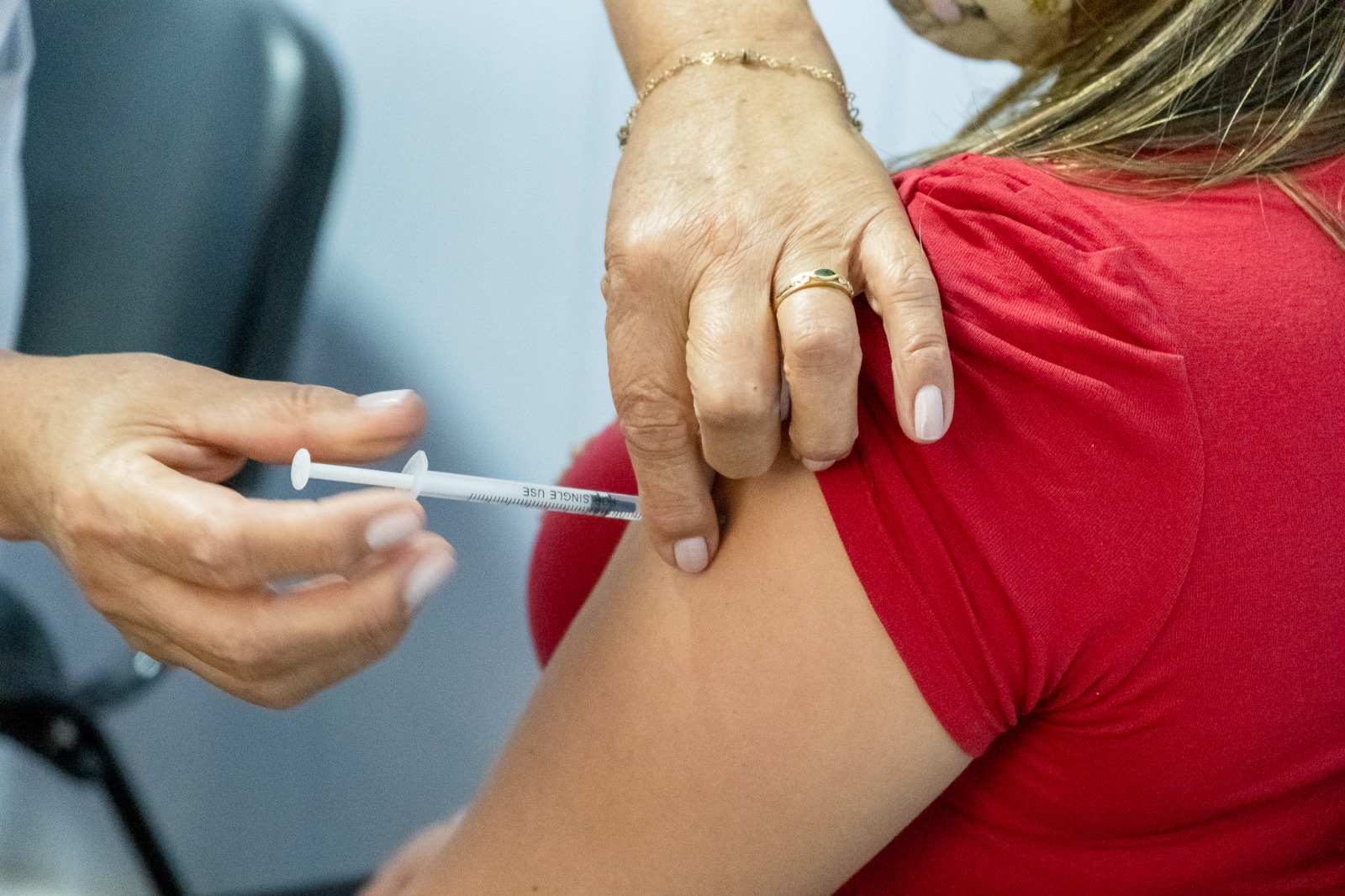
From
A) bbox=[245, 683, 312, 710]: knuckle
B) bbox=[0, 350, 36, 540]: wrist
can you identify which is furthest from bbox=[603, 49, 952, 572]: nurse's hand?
bbox=[0, 350, 36, 540]: wrist

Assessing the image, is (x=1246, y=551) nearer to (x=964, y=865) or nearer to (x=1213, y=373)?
(x=1213, y=373)

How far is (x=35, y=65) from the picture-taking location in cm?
106

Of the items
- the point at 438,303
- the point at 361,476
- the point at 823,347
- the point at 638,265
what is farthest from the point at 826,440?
the point at 438,303

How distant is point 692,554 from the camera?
516 millimetres

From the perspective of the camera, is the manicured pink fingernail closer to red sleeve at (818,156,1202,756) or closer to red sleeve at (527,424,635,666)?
red sleeve at (818,156,1202,756)

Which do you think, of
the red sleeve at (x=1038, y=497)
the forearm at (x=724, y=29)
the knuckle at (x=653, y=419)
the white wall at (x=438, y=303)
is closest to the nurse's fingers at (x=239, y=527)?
the knuckle at (x=653, y=419)

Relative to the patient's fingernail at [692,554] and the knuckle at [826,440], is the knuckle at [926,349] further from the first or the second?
the patient's fingernail at [692,554]

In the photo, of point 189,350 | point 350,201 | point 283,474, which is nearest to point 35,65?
point 189,350

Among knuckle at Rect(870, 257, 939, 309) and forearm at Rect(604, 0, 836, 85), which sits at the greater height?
forearm at Rect(604, 0, 836, 85)

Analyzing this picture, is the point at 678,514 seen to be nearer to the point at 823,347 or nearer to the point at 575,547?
the point at 823,347

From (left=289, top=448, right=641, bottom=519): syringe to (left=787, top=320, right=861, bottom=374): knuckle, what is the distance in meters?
0.18

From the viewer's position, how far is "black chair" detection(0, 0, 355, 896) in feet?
3.58

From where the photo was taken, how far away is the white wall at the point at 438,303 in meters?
1.41

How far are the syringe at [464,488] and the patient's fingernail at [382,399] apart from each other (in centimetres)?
3
